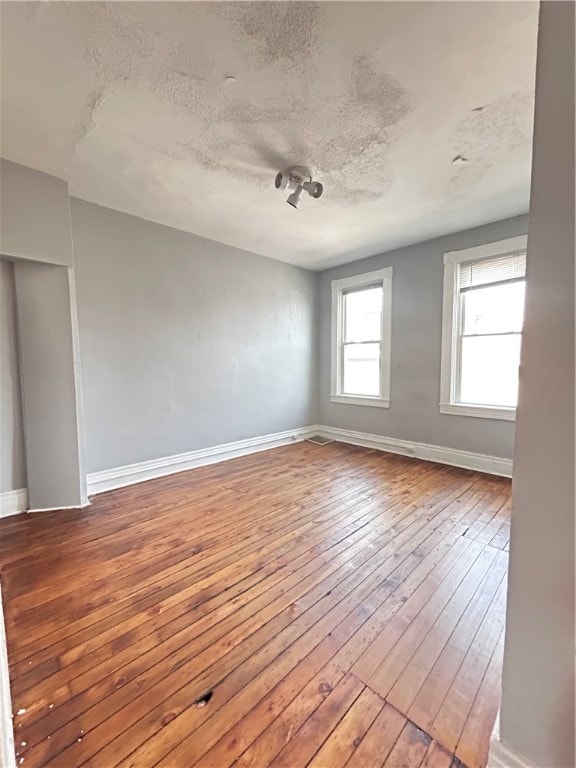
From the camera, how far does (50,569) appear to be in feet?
6.20

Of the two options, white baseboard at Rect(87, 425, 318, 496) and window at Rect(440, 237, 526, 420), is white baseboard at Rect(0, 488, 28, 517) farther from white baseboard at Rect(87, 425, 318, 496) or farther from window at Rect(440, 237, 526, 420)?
window at Rect(440, 237, 526, 420)

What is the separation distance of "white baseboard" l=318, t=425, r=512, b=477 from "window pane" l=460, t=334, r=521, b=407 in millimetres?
629

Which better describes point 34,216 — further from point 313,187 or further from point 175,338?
point 313,187

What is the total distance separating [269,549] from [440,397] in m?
2.82

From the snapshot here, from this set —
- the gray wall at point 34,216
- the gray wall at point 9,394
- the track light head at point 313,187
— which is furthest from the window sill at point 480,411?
the gray wall at point 9,394

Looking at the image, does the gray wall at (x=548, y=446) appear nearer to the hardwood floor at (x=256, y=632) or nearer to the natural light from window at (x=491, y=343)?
the hardwood floor at (x=256, y=632)

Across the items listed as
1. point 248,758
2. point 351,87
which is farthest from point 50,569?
point 351,87

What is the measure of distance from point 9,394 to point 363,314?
13.6 feet

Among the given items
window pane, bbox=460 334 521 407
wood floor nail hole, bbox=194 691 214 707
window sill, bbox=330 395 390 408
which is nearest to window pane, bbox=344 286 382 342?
window sill, bbox=330 395 390 408

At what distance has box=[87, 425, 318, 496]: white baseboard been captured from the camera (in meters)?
3.05

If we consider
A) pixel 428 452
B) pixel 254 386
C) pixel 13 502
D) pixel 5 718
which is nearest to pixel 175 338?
pixel 254 386

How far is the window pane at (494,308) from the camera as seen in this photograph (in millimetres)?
3324

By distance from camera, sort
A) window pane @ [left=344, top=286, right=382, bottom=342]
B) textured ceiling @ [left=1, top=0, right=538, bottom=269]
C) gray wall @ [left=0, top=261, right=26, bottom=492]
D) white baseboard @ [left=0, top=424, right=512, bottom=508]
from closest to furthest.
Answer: textured ceiling @ [left=1, top=0, right=538, bottom=269]
gray wall @ [left=0, top=261, right=26, bottom=492]
white baseboard @ [left=0, top=424, right=512, bottom=508]
window pane @ [left=344, top=286, right=382, bottom=342]

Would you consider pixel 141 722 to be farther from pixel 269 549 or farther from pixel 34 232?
pixel 34 232
